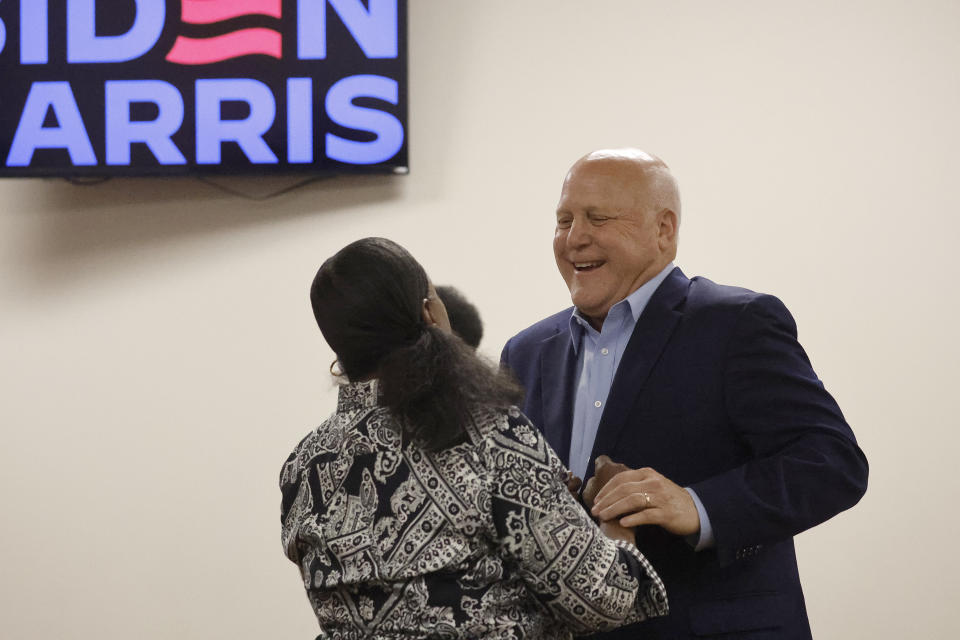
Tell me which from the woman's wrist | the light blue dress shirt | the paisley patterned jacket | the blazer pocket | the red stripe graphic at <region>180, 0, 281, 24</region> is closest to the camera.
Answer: the paisley patterned jacket

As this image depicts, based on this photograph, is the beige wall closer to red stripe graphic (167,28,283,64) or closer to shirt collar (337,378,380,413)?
red stripe graphic (167,28,283,64)

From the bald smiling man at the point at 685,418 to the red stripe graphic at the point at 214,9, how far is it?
56.1 inches

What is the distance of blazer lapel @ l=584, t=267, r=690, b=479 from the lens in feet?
5.46

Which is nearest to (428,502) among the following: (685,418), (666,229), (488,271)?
(685,418)

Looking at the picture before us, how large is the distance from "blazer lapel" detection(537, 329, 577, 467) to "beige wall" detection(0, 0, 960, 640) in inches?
38.4

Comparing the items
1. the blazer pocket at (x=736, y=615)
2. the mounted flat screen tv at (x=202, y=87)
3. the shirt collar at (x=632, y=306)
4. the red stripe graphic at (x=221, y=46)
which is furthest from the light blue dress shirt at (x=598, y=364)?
the red stripe graphic at (x=221, y=46)

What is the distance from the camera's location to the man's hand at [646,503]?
146 centimetres

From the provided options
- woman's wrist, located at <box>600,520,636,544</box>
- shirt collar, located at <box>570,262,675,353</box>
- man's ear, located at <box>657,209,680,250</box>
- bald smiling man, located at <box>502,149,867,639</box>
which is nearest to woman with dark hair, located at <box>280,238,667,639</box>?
woman's wrist, located at <box>600,520,636,544</box>

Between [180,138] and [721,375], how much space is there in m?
1.82

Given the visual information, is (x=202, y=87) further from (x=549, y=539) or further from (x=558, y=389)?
(x=549, y=539)

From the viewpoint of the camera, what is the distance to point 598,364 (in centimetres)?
178

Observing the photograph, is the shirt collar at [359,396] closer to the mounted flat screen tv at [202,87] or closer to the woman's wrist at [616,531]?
the woman's wrist at [616,531]

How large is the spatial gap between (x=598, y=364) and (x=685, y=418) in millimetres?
209

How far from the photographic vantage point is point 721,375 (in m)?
1.63
